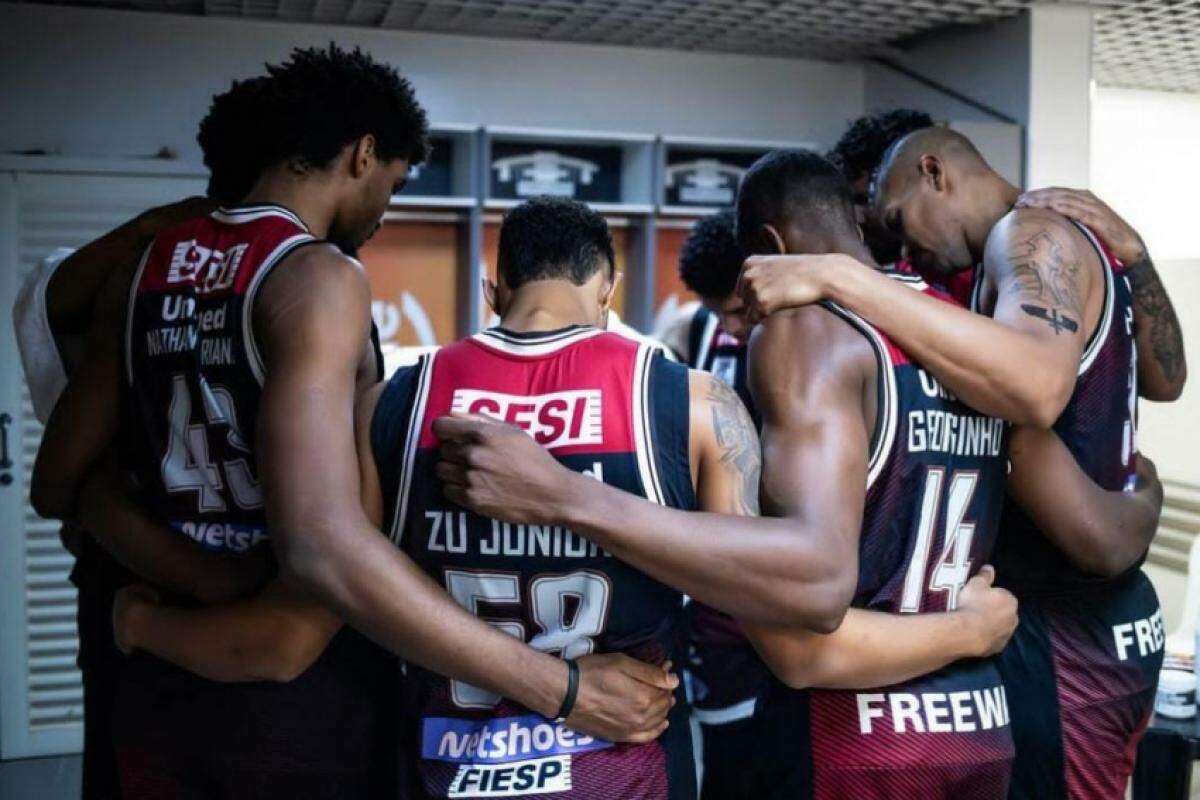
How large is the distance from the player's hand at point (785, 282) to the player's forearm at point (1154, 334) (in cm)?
91

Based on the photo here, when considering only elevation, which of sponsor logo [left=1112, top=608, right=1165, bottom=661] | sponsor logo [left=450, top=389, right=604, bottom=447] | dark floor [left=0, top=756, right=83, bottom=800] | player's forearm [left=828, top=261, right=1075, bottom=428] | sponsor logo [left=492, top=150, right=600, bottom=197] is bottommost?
dark floor [left=0, top=756, right=83, bottom=800]

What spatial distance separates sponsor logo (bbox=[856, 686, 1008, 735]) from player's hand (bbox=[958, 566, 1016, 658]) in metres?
0.08

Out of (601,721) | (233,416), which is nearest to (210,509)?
(233,416)

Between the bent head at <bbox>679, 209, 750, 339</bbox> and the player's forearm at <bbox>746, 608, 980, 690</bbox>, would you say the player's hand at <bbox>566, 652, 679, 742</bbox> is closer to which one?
the player's forearm at <bbox>746, 608, 980, 690</bbox>

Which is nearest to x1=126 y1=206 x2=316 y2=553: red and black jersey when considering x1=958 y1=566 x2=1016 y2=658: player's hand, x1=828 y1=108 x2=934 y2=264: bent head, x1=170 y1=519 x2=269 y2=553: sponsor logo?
x1=170 y1=519 x2=269 y2=553: sponsor logo

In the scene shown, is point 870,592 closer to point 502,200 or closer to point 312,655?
point 312,655

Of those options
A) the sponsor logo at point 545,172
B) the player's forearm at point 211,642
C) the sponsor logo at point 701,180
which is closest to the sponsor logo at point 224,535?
the player's forearm at point 211,642

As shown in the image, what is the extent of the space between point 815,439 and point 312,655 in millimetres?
810

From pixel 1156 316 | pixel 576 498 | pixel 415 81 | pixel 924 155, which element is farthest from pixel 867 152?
pixel 415 81

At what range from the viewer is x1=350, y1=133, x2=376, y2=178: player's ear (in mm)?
1930

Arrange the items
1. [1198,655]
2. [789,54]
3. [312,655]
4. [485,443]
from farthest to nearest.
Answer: [789,54] → [1198,655] → [312,655] → [485,443]

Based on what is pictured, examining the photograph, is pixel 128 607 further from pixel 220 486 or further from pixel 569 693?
Answer: pixel 569 693

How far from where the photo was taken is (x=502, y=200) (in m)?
4.99

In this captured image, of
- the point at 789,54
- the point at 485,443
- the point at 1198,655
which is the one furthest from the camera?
the point at 789,54
